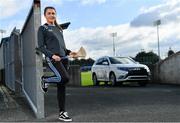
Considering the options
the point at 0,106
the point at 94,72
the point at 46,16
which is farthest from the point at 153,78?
the point at 46,16

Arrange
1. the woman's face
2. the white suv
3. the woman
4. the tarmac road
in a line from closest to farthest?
the woman → the woman's face → the tarmac road → the white suv

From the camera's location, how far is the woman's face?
922 centimetres

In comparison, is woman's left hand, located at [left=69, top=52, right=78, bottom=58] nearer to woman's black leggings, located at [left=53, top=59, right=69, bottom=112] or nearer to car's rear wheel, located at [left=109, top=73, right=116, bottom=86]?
woman's black leggings, located at [left=53, top=59, right=69, bottom=112]

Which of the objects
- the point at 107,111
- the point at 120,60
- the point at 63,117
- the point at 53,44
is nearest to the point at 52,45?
the point at 53,44

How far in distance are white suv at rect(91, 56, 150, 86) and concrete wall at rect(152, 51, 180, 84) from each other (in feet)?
4.89

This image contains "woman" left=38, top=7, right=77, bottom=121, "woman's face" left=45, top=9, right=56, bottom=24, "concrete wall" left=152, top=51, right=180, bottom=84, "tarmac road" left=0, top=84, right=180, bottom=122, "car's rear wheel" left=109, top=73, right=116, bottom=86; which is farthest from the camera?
"concrete wall" left=152, top=51, right=180, bottom=84

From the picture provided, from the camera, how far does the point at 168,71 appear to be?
85.4ft

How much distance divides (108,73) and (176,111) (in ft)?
49.6

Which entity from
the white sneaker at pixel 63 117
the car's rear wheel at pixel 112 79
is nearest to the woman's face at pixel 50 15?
the white sneaker at pixel 63 117

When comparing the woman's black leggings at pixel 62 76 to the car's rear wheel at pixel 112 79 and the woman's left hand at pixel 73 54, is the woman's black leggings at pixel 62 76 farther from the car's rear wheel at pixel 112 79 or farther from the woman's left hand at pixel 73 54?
the car's rear wheel at pixel 112 79

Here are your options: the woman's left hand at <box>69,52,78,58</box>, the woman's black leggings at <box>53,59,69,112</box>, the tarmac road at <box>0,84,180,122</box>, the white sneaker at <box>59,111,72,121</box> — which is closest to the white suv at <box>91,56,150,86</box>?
the tarmac road at <box>0,84,180,122</box>

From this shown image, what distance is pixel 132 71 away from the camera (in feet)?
78.6

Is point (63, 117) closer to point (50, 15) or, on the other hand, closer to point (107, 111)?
point (107, 111)

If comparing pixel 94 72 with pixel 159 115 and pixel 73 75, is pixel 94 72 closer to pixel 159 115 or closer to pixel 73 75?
pixel 73 75
